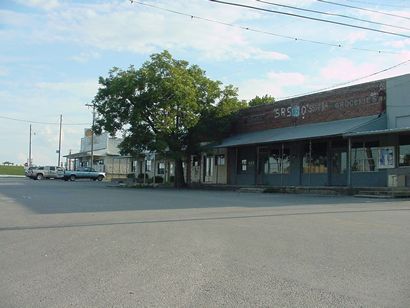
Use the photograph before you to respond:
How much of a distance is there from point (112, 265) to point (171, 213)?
7749 millimetres

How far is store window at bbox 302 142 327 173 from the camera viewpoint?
28839 millimetres

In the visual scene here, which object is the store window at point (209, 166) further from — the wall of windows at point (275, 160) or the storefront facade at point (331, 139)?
the wall of windows at point (275, 160)

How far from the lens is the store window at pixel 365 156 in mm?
25641

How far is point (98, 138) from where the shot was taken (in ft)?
256

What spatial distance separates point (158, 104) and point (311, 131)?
11.9 meters

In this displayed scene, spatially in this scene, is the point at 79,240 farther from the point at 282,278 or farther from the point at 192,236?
the point at 282,278

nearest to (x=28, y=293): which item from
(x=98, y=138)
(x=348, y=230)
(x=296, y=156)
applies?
(x=348, y=230)

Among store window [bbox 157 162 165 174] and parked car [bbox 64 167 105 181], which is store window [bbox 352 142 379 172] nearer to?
store window [bbox 157 162 165 174]

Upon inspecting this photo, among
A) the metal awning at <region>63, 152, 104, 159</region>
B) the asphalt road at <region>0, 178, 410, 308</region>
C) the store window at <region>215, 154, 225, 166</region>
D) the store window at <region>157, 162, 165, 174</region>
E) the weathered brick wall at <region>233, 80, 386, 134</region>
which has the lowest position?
the asphalt road at <region>0, 178, 410, 308</region>

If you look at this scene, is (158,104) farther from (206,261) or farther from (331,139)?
(206,261)

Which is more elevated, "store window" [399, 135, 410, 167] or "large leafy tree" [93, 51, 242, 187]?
"large leafy tree" [93, 51, 242, 187]

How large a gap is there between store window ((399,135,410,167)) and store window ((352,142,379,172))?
1254 mm

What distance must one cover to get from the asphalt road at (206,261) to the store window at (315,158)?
48.2 ft

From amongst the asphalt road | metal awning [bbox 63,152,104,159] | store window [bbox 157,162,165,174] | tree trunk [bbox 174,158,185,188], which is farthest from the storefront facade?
metal awning [bbox 63,152,104,159]
